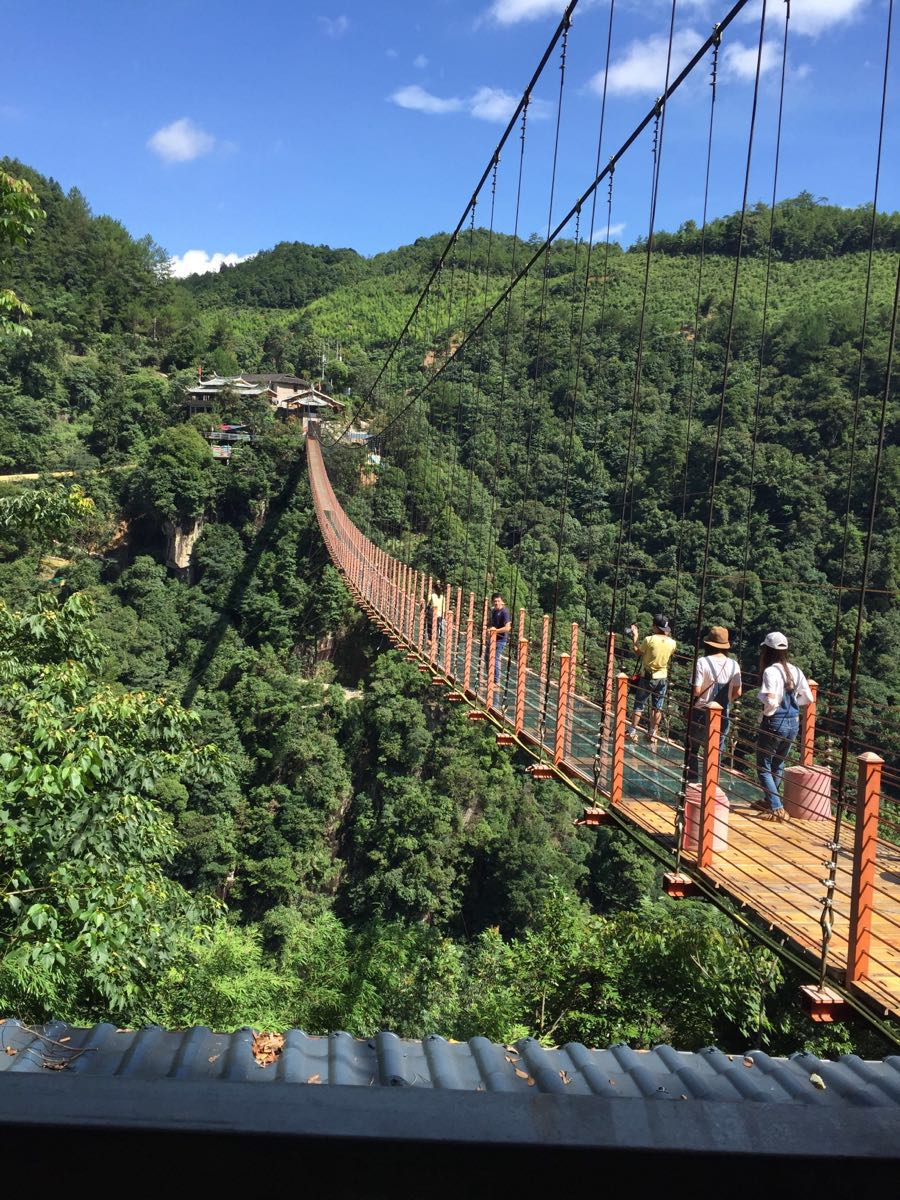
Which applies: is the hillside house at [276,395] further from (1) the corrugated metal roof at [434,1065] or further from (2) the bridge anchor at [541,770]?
(1) the corrugated metal roof at [434,1065]

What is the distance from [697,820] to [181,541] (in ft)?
85.7

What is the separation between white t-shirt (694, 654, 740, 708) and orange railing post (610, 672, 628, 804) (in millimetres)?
263

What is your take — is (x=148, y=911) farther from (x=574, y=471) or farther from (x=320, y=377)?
(x=320, y=377)

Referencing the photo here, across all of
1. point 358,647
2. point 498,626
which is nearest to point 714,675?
point 498,626

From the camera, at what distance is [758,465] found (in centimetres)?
1830

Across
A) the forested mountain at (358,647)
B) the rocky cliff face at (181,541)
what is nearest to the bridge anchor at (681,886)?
the forested mountain at (358,647)

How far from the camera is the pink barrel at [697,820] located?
2398 mm

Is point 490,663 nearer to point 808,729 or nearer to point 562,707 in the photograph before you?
point 562,707

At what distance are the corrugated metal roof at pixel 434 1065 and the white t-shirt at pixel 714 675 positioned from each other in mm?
1615

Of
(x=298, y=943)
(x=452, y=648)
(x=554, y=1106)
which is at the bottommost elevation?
(x=298, y=943)

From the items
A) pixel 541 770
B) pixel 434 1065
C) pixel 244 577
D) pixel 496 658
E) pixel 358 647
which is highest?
pixel 434 1065

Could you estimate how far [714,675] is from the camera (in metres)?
3.02

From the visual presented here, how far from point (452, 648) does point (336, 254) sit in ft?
219

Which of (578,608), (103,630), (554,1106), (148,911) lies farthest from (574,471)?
(554,1106)
